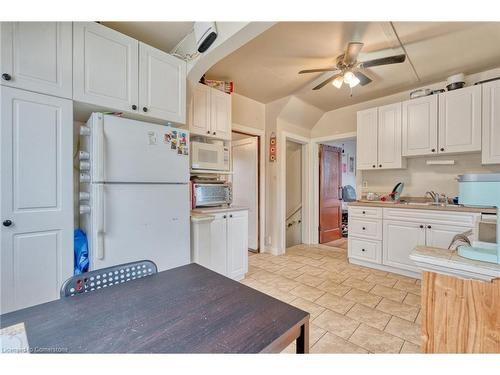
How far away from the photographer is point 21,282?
1.38 meters

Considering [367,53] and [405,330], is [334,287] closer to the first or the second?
[405,330]

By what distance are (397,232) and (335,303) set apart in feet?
4.52

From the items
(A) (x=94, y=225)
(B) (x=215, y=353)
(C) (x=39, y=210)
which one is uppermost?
(C) (x=39, y=210)

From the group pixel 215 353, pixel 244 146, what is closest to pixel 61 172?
pixel 215 353

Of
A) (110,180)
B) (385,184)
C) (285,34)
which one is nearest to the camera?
(110,180)

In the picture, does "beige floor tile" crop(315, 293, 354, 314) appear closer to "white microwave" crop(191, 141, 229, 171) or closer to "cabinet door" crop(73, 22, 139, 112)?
"white microwave" crop(191, 141, 229, 171)

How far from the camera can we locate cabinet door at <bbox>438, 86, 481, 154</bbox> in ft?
8.39

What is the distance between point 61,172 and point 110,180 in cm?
29

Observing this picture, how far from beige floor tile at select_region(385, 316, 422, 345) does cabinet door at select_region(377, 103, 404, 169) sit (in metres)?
2.04

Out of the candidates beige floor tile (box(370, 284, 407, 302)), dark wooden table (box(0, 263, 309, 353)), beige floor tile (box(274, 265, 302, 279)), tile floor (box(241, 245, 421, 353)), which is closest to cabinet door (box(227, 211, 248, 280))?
tile floor (box(241, 245, 421, 353))

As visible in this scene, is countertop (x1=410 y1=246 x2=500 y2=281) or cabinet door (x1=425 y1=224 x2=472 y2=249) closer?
countertop (x1=410 y1=246 x2=500 y2=281)

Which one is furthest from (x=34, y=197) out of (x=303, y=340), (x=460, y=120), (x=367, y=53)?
(x=460, y=120)

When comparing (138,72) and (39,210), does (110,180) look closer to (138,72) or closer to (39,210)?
(39,210)
